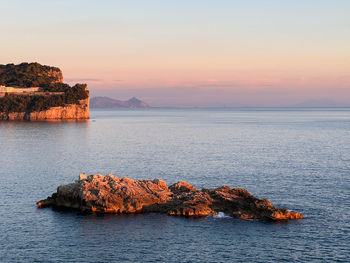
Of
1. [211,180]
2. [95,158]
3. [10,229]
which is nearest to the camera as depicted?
[10,229]

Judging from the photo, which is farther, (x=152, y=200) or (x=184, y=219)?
(x=152, y=200)

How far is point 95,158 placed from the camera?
313 ft

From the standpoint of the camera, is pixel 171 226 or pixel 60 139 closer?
pixel 171 226

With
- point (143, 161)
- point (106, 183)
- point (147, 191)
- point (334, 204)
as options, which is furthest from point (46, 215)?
point (143, 161)

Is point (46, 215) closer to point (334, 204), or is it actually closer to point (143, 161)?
point (334, 204)

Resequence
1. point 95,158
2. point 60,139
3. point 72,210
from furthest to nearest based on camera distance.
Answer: point 60,139 → point 95,158 → point 72,210

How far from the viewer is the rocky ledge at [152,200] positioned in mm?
49219

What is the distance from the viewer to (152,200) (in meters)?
52.7

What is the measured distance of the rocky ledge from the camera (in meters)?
49.2

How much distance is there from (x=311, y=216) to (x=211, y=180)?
72.5 ft

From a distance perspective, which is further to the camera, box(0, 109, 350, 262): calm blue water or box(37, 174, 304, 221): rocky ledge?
box(37, 174, 304, 221): rocky ledge

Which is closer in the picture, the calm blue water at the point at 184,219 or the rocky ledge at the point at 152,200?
the calm blue water at the point at 184,219

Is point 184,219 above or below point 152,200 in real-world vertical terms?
below

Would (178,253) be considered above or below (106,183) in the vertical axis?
below
